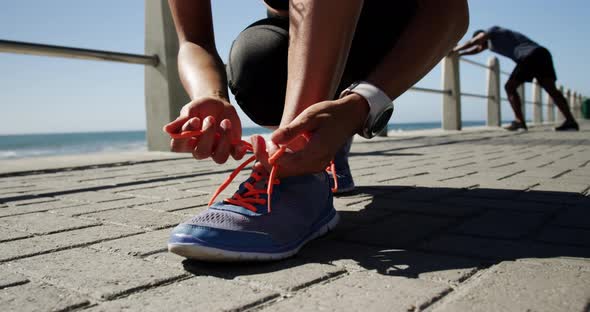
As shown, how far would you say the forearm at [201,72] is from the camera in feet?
3.99

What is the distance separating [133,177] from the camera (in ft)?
8.47

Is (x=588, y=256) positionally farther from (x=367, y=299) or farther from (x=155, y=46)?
(x=155, y=46)

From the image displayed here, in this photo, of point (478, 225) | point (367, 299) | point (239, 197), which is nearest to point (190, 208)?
point (239, 197)

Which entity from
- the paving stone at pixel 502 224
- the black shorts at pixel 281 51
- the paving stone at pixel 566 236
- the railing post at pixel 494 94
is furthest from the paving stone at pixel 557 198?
the railing post at pixel 494 94

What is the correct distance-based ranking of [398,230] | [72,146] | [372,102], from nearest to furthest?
[372,102]
[398,230]
[72,146]

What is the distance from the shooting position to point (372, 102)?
1174 millimetres

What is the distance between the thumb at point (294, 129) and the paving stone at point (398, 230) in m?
0.33

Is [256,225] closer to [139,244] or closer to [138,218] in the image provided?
[139,244]

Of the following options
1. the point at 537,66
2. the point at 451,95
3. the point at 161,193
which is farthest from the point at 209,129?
the point at 451,95

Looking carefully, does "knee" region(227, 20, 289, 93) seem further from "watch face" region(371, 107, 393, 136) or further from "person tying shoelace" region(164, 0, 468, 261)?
"watch face" region(371, 107, 393, 136)

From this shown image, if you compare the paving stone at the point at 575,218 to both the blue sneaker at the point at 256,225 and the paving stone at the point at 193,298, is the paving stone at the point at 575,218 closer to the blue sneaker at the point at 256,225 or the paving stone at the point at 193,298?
the blue sneaker at the point at 256,225

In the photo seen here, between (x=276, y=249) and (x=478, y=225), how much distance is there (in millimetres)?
592

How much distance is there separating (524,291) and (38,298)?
0.78 meters

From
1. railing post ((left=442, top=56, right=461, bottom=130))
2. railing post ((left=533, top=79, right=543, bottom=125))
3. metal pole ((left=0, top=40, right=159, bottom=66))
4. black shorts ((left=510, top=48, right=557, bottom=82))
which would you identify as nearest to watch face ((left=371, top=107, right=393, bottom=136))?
metal pole ((left=0, top=40, right=159, bottom=66))
